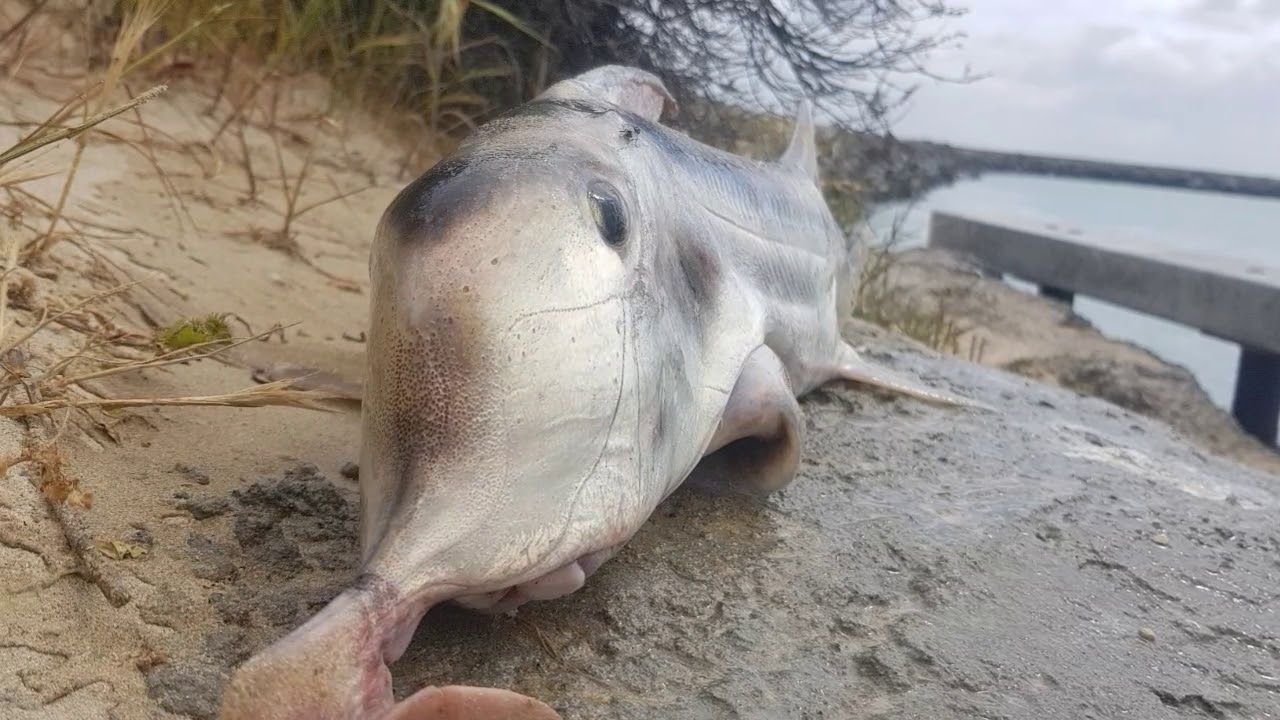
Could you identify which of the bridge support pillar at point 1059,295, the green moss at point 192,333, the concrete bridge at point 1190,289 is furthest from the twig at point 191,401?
the bridge support pillar at point 1059,295

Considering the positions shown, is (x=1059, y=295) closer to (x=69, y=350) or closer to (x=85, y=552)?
(x=69, y=350)

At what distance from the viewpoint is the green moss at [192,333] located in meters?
2.06

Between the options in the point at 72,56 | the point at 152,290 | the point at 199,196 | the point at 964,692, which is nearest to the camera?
the point at 964,692

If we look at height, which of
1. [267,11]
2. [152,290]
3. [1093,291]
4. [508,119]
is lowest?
[1093,291]

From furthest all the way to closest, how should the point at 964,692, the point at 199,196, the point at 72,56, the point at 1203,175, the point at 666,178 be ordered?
1. the point at 1203,175
2. the point at 72,56
3. the point at 199,196
4. the point at 666,178
5. the point at 964,692

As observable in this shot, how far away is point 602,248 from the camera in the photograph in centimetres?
140

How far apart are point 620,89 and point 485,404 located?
1087 mm

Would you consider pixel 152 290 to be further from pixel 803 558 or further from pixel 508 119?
pixel 803 558

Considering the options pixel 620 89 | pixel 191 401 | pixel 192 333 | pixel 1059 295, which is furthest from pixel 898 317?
pixel 191 401

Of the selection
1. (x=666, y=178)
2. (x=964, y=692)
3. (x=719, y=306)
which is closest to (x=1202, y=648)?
(x=964, y=692)

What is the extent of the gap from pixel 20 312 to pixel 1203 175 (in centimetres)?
1279

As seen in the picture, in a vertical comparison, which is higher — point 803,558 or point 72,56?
point 72,56

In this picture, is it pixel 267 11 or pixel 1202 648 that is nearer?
pixel 1202 648

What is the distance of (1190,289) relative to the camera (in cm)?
644
